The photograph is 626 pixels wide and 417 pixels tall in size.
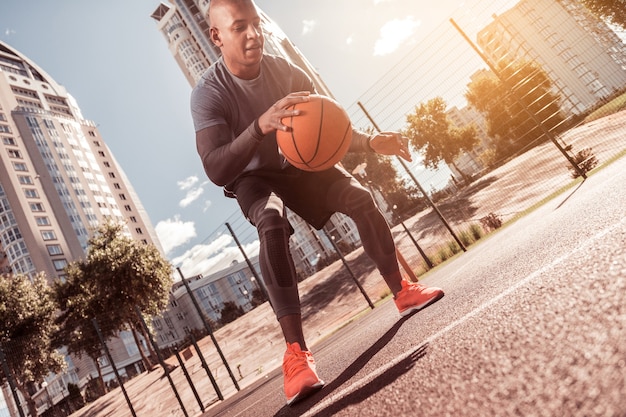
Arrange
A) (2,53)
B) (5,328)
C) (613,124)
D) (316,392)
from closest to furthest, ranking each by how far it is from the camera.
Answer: (316,392), (613,124), (5,328), (2,53)

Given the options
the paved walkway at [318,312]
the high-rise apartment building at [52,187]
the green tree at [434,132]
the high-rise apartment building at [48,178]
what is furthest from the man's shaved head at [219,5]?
the high-rise apartment building at [48,178]

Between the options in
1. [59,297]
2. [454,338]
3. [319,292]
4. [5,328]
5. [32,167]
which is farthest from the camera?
[32,167]

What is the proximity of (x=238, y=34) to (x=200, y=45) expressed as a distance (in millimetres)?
74171

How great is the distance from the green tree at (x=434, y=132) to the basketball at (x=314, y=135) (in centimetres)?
3436

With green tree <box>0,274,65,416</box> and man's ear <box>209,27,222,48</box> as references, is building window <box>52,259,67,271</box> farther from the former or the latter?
man's ear <box>209,27,222,48</box>

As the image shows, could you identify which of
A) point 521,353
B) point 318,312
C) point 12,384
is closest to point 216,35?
point 521,353

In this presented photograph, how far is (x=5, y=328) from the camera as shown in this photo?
814 inches

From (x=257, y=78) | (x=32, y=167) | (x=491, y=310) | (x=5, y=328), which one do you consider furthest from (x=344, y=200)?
(x=32, y=167)

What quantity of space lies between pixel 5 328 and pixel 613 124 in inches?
1407

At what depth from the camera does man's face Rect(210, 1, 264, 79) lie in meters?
2.47

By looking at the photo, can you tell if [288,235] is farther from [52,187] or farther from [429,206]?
[52,187]

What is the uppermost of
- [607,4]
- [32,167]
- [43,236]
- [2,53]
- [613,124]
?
[2,53]

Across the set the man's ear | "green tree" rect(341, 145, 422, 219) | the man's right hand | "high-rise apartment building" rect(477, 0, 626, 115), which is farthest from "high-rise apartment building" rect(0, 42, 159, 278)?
"high-rise apartment building" rect(477, 0, 626, 115)

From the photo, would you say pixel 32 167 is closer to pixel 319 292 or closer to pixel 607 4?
pixel 319 292
